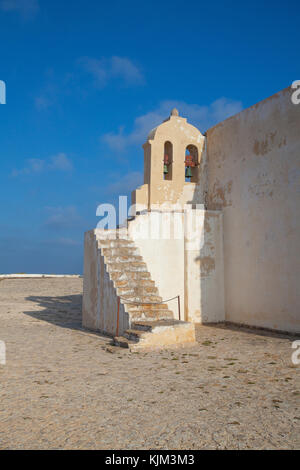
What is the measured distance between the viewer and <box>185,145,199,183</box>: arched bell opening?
12.1 metres

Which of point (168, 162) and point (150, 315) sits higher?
point (168, 162)

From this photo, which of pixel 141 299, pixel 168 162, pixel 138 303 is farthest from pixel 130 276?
pixel 168 162

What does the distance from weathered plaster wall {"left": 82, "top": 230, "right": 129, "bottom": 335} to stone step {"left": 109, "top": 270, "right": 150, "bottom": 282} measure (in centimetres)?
14

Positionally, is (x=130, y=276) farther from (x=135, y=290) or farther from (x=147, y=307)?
(x=147, y=307)

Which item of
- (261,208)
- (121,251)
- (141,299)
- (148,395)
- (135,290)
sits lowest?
(148,395)

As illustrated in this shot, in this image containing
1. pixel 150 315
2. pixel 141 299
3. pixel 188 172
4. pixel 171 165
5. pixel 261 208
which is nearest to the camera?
pixel 150 315

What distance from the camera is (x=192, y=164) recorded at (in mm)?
12102

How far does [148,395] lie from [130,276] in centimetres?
421

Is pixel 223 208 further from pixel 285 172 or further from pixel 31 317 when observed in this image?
pixel 31 317

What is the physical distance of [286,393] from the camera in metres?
4.60

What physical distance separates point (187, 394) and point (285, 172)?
21.3 feet
